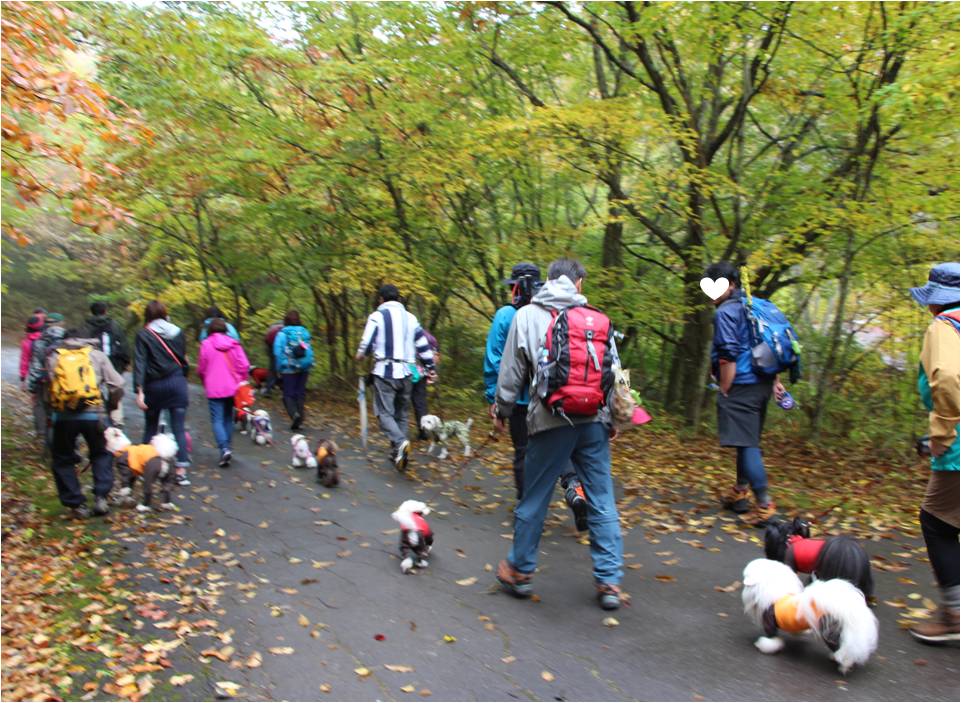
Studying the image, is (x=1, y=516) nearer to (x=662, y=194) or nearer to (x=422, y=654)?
(x=422, y=654)

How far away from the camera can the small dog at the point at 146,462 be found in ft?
22.8

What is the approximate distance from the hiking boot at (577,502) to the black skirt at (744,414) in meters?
1.37

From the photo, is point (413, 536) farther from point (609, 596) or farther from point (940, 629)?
point (940, 629)

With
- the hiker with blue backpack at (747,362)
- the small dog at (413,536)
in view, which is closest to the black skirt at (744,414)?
the hiker with blue backpack at (747,362)

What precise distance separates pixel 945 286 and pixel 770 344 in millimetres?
2127

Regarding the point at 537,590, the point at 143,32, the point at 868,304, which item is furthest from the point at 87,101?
the point at 868,304

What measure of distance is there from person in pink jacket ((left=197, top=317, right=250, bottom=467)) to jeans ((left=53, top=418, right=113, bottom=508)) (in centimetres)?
166

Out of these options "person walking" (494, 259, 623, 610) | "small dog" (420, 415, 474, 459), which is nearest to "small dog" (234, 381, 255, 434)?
"small dog" (420, 415, 474, 459)

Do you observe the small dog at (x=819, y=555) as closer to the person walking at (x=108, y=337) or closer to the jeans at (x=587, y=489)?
the jeans at (x=587, y=489)

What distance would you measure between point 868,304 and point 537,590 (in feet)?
26.4

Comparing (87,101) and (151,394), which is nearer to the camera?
(87,101)

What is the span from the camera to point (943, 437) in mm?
3635

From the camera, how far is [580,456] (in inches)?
179

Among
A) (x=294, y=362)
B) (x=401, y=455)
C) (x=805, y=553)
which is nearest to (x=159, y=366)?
(x=401, y=455)
